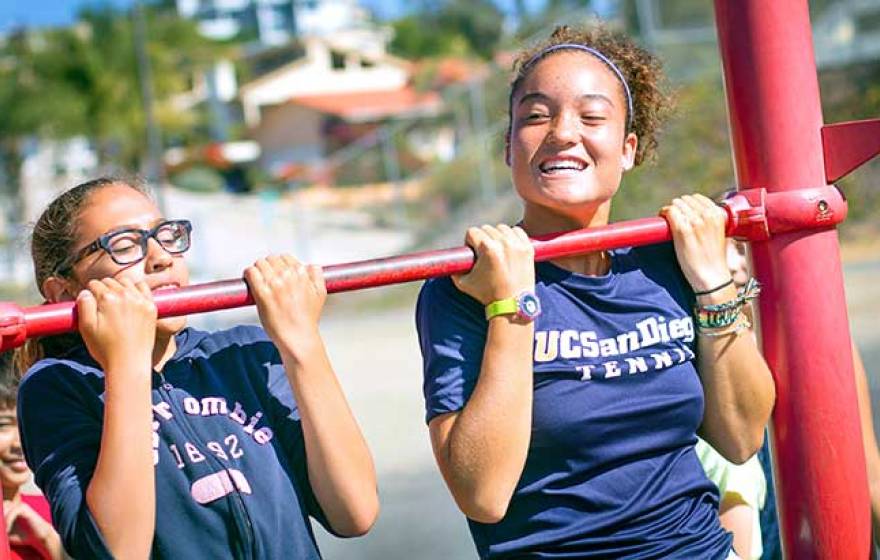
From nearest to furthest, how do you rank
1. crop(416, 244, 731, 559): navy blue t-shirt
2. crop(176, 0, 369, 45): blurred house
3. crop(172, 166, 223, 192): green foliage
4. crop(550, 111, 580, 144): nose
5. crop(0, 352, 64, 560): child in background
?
crop(416, 244, 731, 559): navy blue t-shirt, crop(550, 111, 580, 144): nose, crop(0, 352, 64, 560): child in background, crop(172, 166, 223, 192): green foliage, crop(176, 0, 369, 45): blurred house

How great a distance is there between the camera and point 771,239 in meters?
2.24

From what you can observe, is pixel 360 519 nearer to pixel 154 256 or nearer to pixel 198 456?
pixel 198 456

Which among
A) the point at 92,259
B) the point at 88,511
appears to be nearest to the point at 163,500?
the point at 88,511

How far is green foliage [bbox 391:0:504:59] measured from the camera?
87.1m

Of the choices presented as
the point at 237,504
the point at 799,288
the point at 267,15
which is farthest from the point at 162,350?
the point at 267,15

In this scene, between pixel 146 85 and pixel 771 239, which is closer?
pixel 771 239

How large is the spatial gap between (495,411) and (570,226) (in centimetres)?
46

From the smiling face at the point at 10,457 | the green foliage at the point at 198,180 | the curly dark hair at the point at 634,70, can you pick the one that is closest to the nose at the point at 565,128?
the curly dark hair at the point at 634,70

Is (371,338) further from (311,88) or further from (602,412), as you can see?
(311,88)

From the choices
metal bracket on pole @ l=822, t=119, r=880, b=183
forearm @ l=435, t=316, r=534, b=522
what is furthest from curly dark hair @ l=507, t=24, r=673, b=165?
forearm @ l=435, t=316, r=534, b=522

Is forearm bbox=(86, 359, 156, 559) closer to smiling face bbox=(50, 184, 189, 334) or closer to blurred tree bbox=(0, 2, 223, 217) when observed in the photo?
smiling face bbox=(50, 184, 189, 334)

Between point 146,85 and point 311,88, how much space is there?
46.1 metres

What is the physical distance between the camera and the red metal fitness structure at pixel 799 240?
2.21 m

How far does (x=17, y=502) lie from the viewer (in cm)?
280
